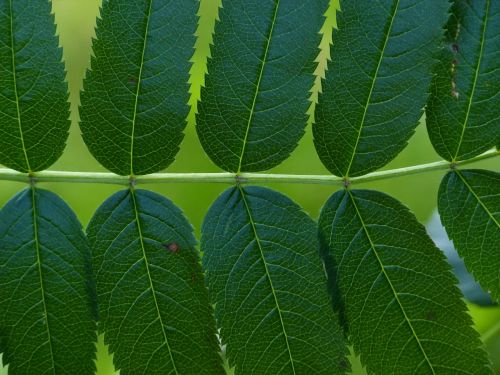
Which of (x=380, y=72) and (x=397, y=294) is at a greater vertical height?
(x=380, y=72)

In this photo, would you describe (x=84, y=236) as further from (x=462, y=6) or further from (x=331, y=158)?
(x=462, y=6)

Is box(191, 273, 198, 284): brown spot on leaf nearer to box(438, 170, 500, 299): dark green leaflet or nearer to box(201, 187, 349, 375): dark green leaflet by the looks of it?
box(201, 187, 349, 375): dark green leaflet

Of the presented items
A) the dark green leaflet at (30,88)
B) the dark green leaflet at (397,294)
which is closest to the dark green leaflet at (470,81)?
the dark green leaflet at (397,294)

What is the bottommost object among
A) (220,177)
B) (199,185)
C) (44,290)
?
(44,290)

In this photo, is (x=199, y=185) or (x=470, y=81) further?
(x=199, y=185)

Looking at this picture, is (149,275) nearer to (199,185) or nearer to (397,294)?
(397,294)

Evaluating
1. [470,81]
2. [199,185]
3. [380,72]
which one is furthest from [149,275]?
[199,185]

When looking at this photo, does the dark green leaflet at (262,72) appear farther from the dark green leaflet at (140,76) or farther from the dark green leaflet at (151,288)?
the dark green leaflet at (151,288)
